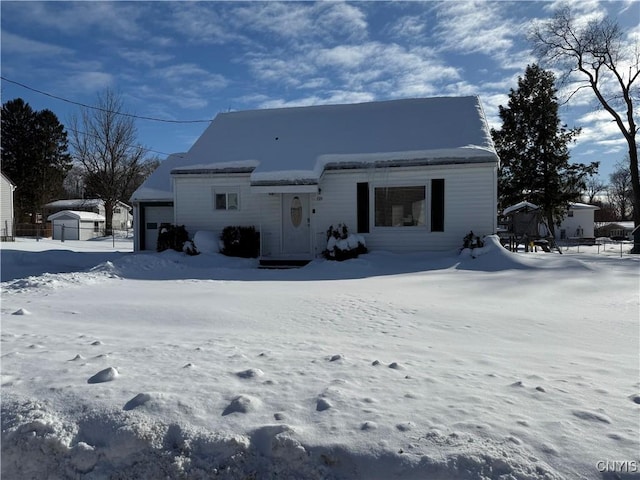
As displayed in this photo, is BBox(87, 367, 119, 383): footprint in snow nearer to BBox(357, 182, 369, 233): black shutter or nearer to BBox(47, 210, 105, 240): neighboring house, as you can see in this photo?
BBox(357, 182, 369, 233): black shutter

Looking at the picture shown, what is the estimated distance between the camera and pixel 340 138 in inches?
586

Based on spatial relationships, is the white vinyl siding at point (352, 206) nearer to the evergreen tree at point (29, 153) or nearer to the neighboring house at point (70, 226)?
the neighboring house at point (70, 226)

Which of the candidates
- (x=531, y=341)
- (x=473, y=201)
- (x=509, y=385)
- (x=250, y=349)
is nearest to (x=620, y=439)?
(x=509, y=385)

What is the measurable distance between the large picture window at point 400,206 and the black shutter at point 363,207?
0.31 m

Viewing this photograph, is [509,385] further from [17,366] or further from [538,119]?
[538,119]

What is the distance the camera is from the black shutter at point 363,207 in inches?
530

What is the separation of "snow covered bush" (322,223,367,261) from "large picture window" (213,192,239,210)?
3.75m

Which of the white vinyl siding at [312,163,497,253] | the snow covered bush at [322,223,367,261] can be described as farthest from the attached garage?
the snow covered bush at [322,223,367,261]

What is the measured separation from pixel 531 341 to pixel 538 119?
2519 centimetres

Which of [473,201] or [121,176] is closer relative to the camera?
[473,201]

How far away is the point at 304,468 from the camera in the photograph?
93.4 inches

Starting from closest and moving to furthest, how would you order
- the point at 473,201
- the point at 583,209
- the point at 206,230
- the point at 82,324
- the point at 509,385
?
the point at 509,385, the point at 82,324, the point at 473,201, the point at 206,230, the point at 583,209

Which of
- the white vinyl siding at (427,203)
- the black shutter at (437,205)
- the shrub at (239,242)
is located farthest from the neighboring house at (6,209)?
the black shutter at (437,205)

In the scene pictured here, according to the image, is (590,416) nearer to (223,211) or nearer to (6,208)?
(223,211)
